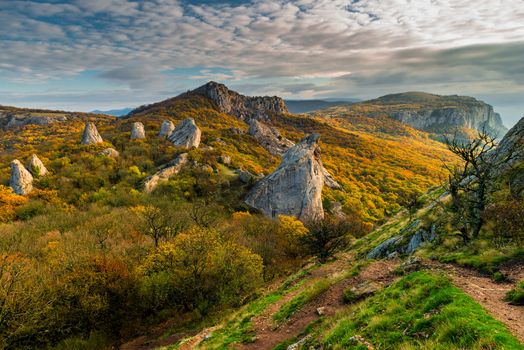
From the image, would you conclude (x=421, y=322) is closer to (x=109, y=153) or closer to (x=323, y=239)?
(x=323, y=239)

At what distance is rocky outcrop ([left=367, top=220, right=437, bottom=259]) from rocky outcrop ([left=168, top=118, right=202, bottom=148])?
76.5 m

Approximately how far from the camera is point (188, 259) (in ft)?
108

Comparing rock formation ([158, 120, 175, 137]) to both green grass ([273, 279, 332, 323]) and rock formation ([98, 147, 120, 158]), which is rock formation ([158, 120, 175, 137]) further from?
green grass ([273, 279, 332, 323])

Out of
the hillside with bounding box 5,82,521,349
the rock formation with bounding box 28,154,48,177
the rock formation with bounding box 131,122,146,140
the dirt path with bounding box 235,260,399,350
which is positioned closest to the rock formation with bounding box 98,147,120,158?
the hillside with bounding box 5,82,521,349

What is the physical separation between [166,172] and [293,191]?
114 ft

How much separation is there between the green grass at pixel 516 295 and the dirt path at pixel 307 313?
6.87 m

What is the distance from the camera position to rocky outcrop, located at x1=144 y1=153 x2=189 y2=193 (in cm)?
7062

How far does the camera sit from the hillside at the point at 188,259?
17.1m

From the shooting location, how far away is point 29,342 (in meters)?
26.6

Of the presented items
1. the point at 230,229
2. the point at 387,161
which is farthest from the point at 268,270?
the point at 387,161

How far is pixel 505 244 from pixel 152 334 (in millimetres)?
34280

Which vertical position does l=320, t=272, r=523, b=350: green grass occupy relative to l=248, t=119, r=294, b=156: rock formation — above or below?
below

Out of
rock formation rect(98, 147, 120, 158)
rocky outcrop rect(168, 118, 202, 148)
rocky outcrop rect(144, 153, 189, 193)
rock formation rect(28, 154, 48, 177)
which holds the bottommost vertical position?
rocky outcrop rect(144, 153, 189, 193)

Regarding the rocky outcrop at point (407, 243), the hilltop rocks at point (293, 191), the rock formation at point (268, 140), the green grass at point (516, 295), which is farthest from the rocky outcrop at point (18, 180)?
the rock formation at point (268, 140)
